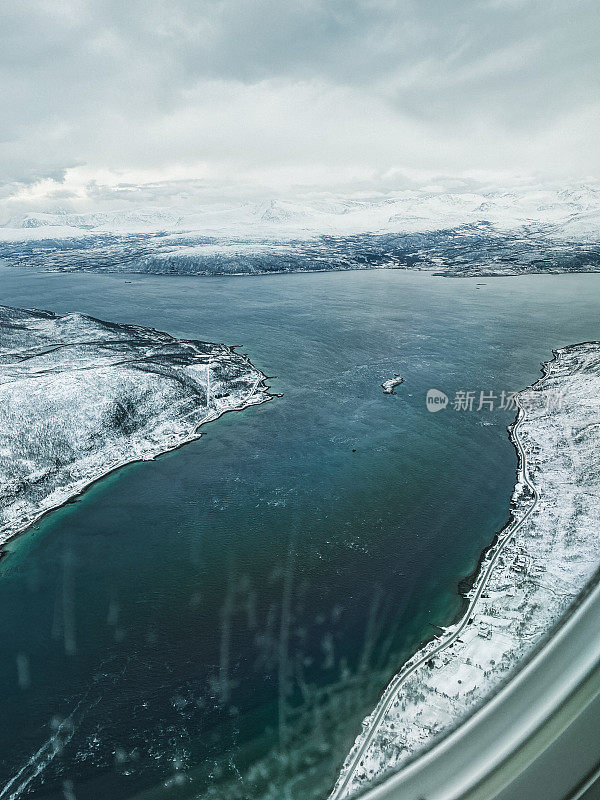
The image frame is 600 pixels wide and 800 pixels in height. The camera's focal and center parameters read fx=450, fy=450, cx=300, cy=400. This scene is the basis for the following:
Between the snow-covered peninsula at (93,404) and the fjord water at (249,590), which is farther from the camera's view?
the snow-covered peninsula at (93,404)

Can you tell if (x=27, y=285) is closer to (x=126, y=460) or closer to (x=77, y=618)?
(x=126, y=460)

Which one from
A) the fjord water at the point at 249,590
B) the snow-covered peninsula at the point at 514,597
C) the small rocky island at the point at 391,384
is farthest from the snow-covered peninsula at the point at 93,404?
the snow-covered peninsula at the point at 514,597

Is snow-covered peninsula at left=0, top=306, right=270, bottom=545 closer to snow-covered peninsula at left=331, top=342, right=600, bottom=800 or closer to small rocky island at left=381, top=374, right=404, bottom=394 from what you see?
small rocky island at left=381, top=374, right=404, bottom=394

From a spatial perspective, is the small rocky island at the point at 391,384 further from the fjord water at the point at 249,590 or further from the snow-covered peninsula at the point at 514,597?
the snow-covered peninsula at the point at 514,597

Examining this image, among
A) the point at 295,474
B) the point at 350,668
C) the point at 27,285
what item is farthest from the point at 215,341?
the point at 27,285

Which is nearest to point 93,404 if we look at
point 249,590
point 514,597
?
point 249,590

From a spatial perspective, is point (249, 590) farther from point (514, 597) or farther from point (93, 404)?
point (93, 404)
